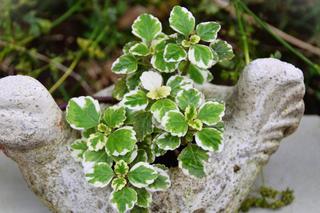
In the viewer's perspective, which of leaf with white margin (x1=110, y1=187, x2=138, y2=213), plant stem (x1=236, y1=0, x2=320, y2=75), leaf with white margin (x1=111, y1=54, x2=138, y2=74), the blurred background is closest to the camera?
leaf with white margin (x1=110, y1=187, x2=138, y2=213)

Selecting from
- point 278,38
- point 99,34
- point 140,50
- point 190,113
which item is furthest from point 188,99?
point 99,34

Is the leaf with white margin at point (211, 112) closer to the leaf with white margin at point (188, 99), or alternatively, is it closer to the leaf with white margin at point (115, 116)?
the leaf with white margin at point (188, 99)

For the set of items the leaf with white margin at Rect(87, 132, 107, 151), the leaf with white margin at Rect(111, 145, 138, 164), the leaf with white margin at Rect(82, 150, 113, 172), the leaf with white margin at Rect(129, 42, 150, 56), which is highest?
the leaf with white margin at Rect(129, 42, 150, 56)

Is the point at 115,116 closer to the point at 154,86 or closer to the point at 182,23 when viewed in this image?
the point at 154,86

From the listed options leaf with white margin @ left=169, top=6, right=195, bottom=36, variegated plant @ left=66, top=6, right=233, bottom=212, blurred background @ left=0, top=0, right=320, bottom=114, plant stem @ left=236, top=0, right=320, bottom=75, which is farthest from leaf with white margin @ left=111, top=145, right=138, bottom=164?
blurred background @ left=0, top=0, right=320, bottom=114

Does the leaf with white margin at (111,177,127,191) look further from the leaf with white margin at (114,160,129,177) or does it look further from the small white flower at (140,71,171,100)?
the small white flower at (140,71,171,100)
